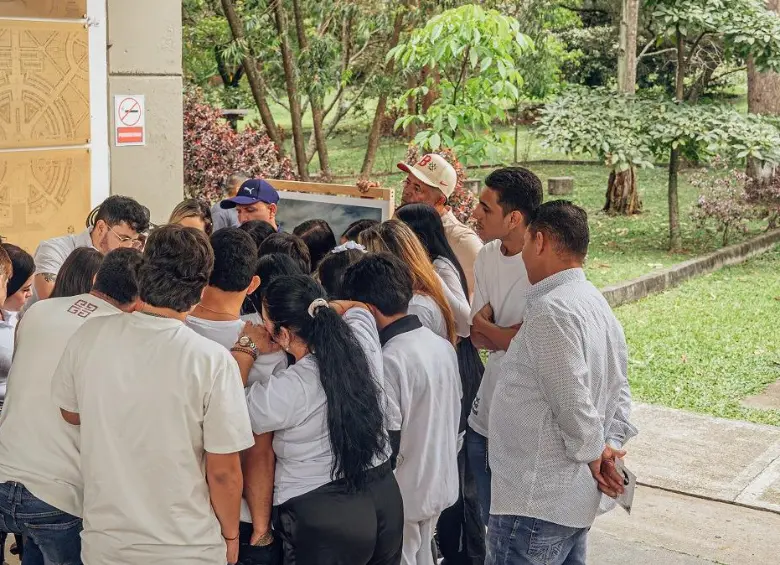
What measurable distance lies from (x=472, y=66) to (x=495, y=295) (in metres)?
5.03

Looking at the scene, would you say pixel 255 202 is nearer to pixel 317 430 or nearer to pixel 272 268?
pixel 272 268

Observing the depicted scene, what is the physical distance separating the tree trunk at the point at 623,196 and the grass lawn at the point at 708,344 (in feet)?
15.3

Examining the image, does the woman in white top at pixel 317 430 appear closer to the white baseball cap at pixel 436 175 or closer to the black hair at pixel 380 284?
the black hair at pixel 380 284

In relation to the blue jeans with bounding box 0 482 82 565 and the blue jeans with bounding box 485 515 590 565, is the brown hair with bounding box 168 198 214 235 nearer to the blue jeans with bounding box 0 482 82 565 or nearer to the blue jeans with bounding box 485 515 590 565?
the blue jeans with bounding box 0 482 82 565

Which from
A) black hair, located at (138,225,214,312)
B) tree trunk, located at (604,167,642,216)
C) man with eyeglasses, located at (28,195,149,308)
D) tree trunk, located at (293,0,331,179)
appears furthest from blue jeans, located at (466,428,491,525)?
tree trunk, located at (604,167,642,216)

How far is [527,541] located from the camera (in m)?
3.95

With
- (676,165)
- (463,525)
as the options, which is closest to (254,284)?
(463,525)

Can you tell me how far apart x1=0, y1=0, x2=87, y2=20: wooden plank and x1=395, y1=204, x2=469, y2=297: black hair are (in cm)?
348

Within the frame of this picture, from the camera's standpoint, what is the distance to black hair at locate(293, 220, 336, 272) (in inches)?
229

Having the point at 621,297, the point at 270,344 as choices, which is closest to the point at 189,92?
the point at 621,297

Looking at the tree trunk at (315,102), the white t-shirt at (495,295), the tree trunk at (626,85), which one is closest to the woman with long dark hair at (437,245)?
the white t-shirt at (495,295)

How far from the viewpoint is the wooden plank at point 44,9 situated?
285 inches

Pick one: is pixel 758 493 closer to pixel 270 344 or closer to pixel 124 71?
pixel 270 344

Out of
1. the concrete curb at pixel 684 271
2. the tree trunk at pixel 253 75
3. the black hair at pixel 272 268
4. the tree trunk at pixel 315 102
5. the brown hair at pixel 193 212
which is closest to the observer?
the black hair at pixel 272 268
